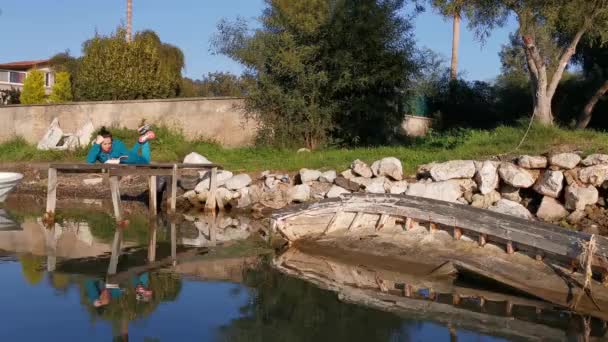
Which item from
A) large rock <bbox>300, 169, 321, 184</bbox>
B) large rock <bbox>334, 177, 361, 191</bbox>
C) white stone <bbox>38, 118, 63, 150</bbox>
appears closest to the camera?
large rock <bbox>334, 177, 361, 191</bbox>

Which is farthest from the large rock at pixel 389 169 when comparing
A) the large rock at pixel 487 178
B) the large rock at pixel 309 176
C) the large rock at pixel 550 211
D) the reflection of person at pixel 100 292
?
the reflection of person at pixel 100 292

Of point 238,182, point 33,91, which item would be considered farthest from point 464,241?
point 33,91

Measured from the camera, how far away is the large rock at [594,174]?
44.2 ft

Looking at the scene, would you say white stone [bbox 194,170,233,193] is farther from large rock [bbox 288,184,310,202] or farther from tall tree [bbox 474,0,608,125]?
tall tree [bbox 474,0,608,125]

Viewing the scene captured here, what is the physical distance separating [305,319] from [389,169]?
8220mm

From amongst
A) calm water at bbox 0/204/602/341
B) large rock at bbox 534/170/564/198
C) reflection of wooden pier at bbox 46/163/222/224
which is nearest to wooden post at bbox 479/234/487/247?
calm water at bbox 0/204/602/341

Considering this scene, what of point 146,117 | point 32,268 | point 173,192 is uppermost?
point 146,117

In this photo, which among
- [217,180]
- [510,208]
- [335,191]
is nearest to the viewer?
[510,208]

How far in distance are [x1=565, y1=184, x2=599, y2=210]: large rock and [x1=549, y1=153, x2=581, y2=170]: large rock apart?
495mm

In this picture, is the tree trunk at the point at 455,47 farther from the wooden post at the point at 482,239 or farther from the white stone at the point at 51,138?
the wooden post at the point at 482,239

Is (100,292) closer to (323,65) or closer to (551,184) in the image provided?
(551,184)

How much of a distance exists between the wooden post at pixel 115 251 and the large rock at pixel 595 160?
926 cm

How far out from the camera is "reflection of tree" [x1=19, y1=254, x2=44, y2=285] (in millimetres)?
8511

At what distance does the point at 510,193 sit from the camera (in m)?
14.2
